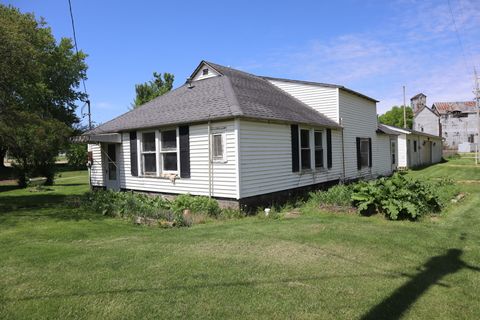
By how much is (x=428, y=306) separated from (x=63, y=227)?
8.19 meters

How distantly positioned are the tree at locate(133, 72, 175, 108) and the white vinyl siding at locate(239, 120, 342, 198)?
28199 millimetres

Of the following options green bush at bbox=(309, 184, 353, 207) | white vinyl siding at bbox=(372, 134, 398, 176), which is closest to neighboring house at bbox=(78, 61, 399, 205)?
green bush at bbox=(309, 184, 353, 207)

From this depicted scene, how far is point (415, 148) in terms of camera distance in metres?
32.2

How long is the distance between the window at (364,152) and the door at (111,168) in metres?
11.8

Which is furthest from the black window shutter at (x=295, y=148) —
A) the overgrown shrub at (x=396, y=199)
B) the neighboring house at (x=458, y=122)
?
the neighboring house at (x=458, y=122)

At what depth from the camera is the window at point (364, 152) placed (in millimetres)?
18750

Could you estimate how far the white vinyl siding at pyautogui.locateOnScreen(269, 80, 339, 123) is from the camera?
637 inches

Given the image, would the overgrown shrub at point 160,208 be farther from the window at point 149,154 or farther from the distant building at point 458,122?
the distant building at point 458,122

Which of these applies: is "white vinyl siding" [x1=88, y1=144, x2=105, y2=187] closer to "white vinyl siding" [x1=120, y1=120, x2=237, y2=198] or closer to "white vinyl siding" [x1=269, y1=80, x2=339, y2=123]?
"white vinyl siding" [x1=120, y1=120, x2=237, y2=198]

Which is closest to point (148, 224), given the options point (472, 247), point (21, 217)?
point (21, 217)

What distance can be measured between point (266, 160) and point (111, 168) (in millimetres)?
7776

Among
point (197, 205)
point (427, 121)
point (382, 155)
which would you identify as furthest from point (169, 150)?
point (427, 121)

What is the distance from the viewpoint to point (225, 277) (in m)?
5.10

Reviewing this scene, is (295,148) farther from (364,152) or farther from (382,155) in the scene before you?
(382,155)
